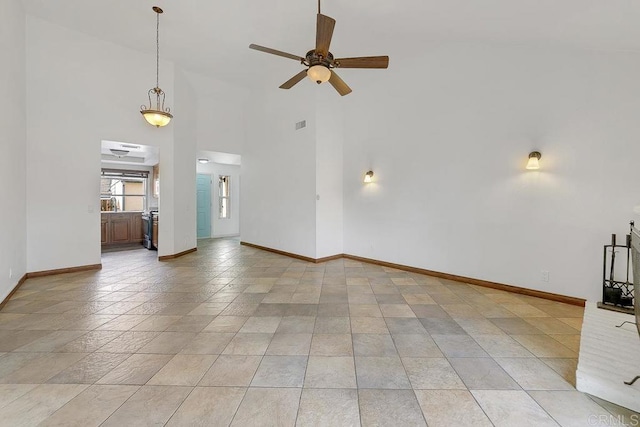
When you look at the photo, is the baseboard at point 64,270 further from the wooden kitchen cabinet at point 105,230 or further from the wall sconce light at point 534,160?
the wall sconce light at point 534,160

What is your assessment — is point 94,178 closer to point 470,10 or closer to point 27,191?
point 27,191

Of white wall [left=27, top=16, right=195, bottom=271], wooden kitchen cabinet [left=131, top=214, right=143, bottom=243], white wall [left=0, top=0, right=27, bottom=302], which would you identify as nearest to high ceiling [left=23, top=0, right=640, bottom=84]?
white wall [left=27, top=16, right=195, bottom=271]

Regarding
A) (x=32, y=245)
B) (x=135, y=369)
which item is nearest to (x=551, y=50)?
(x=135, y=369)

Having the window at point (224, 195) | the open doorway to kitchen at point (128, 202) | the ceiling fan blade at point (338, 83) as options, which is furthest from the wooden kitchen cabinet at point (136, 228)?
the ceiling fan blade at point (338, 83)

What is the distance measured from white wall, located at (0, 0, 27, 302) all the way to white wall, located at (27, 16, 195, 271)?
20cm

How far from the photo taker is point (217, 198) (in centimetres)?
981

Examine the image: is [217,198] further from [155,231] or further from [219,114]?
[219,114]

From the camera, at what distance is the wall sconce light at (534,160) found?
370 cm

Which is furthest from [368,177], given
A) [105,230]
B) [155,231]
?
[105,230]

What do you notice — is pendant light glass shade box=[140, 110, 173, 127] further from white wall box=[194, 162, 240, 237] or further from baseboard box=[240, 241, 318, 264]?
white wall box=[194, 162, 240, 237]

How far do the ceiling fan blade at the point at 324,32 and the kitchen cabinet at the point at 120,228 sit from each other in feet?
24.6

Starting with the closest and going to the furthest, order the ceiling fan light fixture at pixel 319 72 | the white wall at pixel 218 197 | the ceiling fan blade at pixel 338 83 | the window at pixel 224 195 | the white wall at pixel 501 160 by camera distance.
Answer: the ceiling fan light fixture at pixel 319 72 < the white wall at pixel 501 160 < the ceiling fan blade at pixel 338 83 < the white wall at pixel 218 197 < the window at pixel 224 195

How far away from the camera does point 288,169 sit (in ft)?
21.5

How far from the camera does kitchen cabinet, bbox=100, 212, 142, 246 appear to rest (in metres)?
7.36
